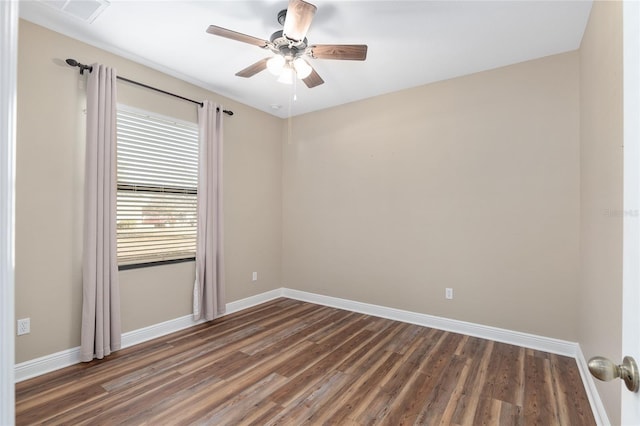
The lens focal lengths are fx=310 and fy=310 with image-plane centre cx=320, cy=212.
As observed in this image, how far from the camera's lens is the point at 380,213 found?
400 centimetres

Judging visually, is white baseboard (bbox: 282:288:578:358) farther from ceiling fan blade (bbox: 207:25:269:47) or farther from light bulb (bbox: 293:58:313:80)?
ceiling fan blade (bbox: 207:25:269:47)

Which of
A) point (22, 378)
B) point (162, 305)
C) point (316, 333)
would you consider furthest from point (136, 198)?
point (316, 333)

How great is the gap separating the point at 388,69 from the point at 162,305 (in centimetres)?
351

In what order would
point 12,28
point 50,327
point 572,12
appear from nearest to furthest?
point 12,28
point 572,12
point 50,327

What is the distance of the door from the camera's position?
64 centimetres

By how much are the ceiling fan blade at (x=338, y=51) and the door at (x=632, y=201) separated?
1811 millimetres

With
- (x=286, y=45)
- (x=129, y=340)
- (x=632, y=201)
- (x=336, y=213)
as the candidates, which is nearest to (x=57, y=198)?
(x=129, y=340)

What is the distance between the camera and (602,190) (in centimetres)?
196

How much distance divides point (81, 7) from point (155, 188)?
1601 millimetres

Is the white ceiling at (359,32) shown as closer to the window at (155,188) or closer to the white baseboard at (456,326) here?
the window at (155,188)

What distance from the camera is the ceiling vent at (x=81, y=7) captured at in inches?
88.4

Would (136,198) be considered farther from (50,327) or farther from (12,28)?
(12,28)

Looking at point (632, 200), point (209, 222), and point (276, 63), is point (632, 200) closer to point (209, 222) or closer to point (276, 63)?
point (276, 63)

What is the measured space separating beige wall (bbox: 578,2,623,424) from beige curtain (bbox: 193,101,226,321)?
350 cm
